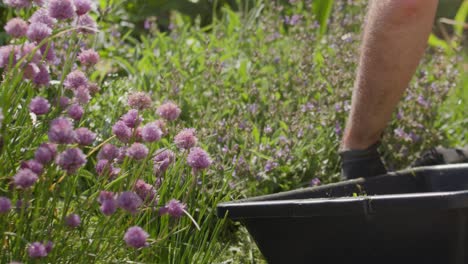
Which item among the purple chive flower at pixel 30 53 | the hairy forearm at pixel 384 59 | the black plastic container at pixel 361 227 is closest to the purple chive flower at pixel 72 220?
the purple chive flower at pixel 30 53

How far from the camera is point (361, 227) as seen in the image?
239 centimetres

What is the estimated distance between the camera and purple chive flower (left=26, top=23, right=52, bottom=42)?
1.87 metres

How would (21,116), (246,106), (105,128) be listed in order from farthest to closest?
1. (246,106)
2. (105,128)
3. (21,116)

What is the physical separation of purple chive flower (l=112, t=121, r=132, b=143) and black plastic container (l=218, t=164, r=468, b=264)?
A: 19.5 inches

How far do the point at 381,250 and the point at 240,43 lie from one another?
195 centimetres

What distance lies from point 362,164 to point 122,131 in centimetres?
129

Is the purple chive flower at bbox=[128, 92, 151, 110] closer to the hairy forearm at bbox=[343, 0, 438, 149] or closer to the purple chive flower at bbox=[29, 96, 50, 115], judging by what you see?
the purple chive flower at bbox=[29, 96, 50, 115]

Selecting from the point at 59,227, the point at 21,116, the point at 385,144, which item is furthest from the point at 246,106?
the point at 59,227

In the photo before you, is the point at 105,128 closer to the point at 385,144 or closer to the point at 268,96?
the point at 268,96

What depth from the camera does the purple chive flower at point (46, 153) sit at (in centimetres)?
173

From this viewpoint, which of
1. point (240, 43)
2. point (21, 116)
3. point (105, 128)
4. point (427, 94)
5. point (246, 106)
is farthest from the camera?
point (240, 43)

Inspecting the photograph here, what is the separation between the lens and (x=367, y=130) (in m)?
3.14

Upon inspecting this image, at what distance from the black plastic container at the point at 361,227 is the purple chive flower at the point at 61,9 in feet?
2.54

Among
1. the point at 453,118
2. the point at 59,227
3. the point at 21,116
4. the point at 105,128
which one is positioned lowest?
the point at 453,118
